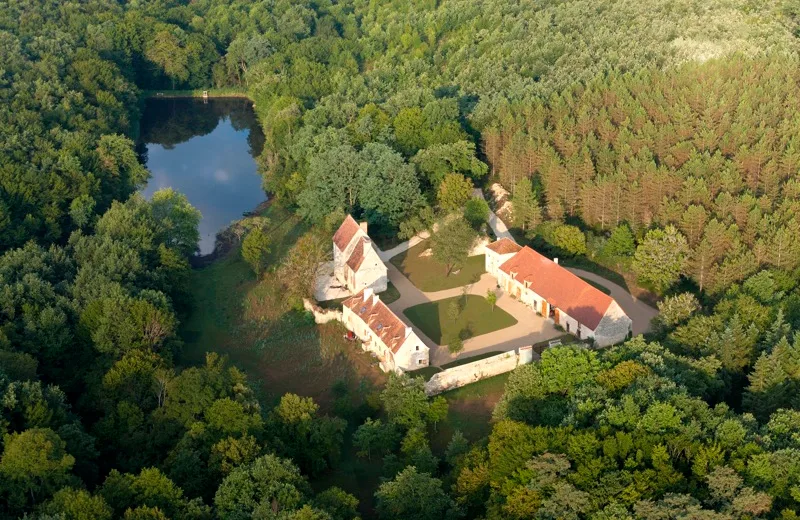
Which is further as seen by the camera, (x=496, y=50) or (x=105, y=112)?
(x=496, y=50)

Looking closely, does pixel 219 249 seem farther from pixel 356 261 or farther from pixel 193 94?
pixel 193 94

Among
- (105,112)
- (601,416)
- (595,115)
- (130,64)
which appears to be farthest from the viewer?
(130,64)

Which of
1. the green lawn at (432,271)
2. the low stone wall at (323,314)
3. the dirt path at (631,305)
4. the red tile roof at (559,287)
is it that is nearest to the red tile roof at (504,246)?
the red tile roof at (559,287)

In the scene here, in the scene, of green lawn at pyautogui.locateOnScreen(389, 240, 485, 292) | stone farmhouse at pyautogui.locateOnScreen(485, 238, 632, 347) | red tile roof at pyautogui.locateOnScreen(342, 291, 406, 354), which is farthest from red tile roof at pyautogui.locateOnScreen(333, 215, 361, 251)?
stone farmhouse at pyautogui.locateOnScreen(485, 238, 632, 347)

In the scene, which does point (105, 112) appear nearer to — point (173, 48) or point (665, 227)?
point (173, 48)

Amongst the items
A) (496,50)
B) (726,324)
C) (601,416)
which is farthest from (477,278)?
(496,50)

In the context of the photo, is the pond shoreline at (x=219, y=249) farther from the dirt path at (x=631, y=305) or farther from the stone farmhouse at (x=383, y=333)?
the dirt path at (x=631, y=305)
